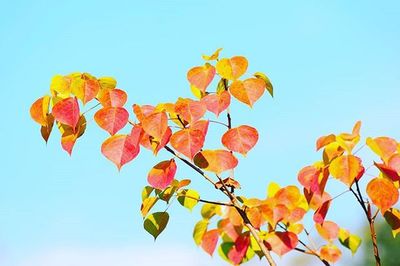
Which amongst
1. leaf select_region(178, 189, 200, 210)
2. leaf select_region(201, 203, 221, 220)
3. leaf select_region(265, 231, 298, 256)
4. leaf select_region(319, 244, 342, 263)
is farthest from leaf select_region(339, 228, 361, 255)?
leaf select_region(178, 189, 200, 210)

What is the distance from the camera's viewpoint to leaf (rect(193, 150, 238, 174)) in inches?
66.3

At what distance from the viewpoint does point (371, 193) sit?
5.43ft

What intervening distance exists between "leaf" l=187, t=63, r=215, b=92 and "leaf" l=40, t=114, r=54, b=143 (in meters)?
0.45

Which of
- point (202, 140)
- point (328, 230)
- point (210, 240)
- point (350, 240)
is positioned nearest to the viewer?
point (202, 140)

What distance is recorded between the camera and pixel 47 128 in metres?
1.77

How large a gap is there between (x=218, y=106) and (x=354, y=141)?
41 cm

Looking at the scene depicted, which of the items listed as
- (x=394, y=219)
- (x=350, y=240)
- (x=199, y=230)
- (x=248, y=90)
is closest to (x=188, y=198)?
(x=199, y=230)

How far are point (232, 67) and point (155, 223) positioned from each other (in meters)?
0.58

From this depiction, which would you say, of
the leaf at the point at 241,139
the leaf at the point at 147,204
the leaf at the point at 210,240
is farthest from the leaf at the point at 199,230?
the leaf at the point at 241,139

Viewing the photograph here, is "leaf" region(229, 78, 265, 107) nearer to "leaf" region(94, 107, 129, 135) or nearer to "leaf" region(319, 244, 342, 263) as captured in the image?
"leaf" region(94, 107, 129, 135)

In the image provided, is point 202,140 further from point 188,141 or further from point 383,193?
point 383,193

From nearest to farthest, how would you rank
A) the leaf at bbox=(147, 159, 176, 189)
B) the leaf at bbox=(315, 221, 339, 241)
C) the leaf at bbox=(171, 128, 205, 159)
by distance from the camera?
the leaf at bbox=(171, 128, 205, 159), the leaf at bbox=(147, 159, 176, 189), the leaf at bbox=(315, 221, 339, 241)

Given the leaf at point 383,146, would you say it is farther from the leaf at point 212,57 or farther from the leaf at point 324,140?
the leaf at point 212,57

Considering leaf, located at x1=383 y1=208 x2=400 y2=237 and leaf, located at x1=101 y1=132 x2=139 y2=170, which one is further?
leaf, located at x1=383 y1=208 x2=400 y2=237
